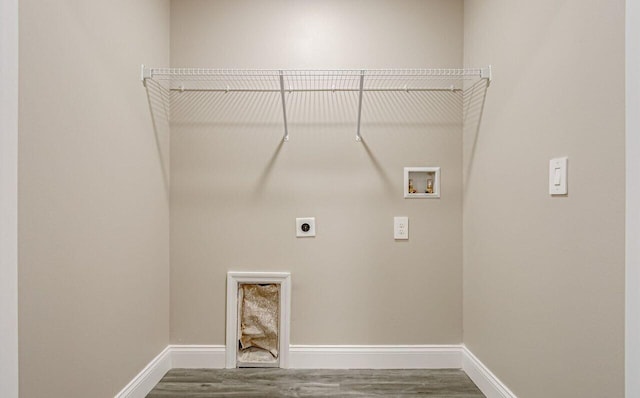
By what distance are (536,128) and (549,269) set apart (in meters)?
0.52

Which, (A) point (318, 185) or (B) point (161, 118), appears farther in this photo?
(A) point (318, 185)

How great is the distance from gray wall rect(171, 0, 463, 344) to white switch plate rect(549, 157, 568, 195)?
815 mm

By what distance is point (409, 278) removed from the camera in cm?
207

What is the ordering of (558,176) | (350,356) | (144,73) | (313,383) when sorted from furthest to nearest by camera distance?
1. (350,356)
2. (313,383)
3. (144,73)
4. (558,176)

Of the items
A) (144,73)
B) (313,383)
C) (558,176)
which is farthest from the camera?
(313,383)

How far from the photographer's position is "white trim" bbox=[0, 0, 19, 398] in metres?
0.93

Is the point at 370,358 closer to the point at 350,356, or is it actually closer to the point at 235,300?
the point at 350,356

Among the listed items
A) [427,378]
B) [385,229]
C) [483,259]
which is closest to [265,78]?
[385,229]

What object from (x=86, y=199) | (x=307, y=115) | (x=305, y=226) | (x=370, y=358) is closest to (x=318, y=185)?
(x=305, y=226)

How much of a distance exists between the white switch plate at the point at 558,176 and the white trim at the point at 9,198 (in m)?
1.63

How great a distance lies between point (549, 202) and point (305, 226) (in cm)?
119

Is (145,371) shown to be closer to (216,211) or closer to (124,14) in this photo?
(216,211)

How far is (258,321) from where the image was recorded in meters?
2.10

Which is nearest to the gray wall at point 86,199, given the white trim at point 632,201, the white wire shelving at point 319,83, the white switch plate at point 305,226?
the white wire shelving at point 319,83
